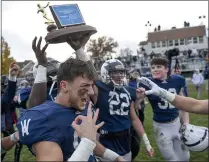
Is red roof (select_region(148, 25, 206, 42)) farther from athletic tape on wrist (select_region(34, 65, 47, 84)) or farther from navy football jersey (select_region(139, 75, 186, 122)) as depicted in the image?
athletic tape on wrist (select_region(34, 65, 47, 84))

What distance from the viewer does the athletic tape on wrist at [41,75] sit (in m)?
3.07

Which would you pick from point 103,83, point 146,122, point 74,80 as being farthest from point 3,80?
point 146,122

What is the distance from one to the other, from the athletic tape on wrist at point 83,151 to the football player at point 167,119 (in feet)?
9.72

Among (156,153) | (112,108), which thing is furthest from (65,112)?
(156,153)

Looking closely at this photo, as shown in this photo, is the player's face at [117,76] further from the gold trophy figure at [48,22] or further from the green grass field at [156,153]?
the green grass field at [156,153]

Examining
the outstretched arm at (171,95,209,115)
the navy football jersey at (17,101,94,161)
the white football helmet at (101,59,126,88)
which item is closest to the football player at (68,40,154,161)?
the white football helmet at (101,59,126,88)

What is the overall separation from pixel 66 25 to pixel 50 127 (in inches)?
58.4

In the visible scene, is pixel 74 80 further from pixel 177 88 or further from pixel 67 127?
pixel 177 88

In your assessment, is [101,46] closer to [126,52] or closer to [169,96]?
[126,52]

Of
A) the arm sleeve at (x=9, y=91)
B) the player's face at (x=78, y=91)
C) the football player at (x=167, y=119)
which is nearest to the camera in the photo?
the player's face at (x=78, y=91)

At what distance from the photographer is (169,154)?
4562 millimetres

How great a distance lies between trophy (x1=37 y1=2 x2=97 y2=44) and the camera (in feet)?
10.3

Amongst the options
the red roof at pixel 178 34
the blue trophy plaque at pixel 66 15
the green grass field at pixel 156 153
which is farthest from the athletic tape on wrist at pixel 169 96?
the red roof at pixel 178 34

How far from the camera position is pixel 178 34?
2112 inches
